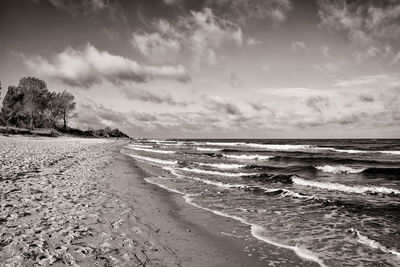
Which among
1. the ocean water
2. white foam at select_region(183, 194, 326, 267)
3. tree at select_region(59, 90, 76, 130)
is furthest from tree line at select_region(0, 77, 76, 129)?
white foam at select_region(183, 194, 326, 267)

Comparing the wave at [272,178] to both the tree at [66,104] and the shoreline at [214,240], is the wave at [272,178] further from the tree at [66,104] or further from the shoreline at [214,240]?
the tree at [66,104]

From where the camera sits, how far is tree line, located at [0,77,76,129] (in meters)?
65.8

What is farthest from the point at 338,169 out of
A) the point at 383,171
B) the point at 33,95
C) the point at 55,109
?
the point at 55,109

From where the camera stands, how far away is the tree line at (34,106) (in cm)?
6581

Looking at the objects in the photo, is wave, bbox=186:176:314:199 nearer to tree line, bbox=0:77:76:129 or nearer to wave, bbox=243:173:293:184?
wave, bbox=243:173:293:184

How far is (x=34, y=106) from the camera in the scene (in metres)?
65.5

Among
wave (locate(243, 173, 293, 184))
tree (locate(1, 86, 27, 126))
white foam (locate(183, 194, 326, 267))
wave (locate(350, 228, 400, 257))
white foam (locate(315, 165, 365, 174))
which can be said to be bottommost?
white foam (locate(183, 194, 326, 267))

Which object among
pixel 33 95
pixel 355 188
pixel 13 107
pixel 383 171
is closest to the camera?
pixel 355 188

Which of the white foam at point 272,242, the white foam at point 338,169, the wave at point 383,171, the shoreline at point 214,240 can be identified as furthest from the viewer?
the white foam at point 338,169

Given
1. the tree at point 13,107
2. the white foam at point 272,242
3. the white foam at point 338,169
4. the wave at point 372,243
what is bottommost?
the white foam at point 272,242

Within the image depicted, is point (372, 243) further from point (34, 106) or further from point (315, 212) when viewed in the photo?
point (34, 106)

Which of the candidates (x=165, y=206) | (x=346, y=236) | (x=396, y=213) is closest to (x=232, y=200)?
(x=165, y=206)

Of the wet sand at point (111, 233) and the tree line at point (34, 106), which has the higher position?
the tree line at point (34, 106)

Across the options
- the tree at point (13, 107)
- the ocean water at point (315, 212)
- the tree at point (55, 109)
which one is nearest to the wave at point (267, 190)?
the ocean water at point (315, 212)
